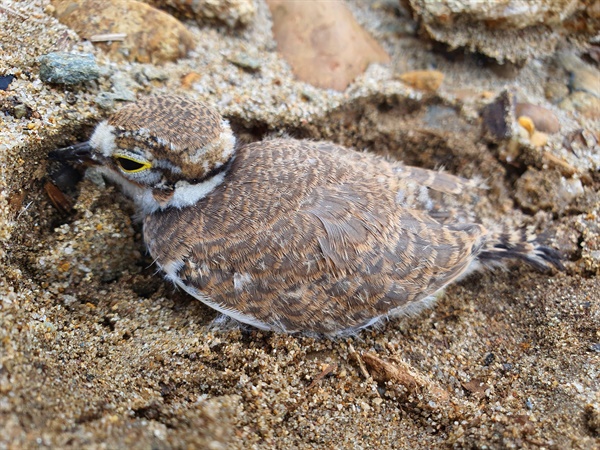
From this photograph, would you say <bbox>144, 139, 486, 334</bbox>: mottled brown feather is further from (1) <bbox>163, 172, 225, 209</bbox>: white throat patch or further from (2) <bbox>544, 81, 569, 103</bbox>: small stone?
(2) <bbox>544, 81, 569, 103</bbox>: small stone

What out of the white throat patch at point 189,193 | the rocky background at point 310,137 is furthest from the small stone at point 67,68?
the white throat patch at point 189,193

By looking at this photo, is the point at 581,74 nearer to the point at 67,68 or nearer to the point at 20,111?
the point at 67,68

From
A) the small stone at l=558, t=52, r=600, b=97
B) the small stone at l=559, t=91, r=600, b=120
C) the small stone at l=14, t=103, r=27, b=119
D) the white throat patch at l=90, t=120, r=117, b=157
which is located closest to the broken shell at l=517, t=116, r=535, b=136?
the small stone at l=559, t=91, r=600, b=120

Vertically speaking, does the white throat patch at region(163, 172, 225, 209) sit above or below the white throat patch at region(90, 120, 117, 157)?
below

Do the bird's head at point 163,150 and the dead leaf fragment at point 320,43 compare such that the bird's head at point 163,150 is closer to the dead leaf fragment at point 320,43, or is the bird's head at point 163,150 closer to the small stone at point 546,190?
the dead leaf fragment at point 320,43

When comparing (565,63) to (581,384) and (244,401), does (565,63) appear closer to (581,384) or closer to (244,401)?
(581,384)

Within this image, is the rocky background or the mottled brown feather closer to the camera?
the rocky background

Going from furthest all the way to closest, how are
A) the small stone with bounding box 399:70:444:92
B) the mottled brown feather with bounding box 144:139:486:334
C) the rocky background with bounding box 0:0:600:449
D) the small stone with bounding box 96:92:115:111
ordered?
the small stone with bounding box 399:70:444:92, the small stone with bounding box 96:92:115:111, the mottled brown feather with bounding box 144:139:486:334, the rocky background with bounding box 0:0:600:449

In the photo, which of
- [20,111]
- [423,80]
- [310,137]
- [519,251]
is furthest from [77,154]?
[519,251]
